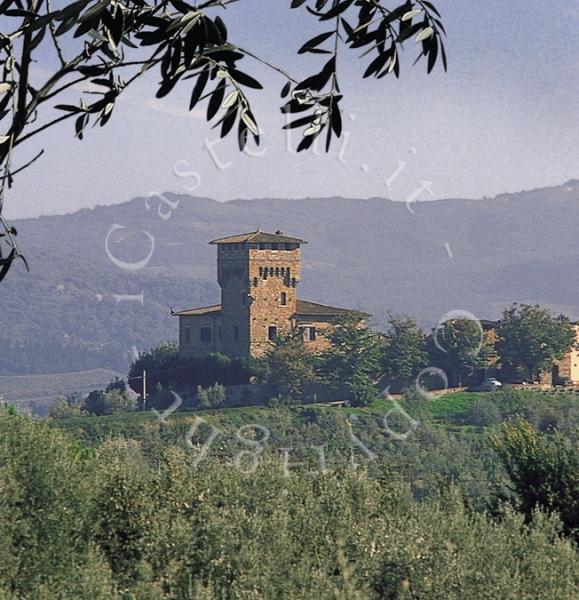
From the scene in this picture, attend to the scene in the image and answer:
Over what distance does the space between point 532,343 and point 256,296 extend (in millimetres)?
23277

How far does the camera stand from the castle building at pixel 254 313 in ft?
361

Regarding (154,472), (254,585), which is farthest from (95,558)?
(154,472)

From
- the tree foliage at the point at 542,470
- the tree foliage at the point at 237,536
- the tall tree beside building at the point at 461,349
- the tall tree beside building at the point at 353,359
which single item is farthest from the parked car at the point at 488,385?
the tree foliage at the point at 237,536

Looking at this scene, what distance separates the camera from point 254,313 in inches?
4348

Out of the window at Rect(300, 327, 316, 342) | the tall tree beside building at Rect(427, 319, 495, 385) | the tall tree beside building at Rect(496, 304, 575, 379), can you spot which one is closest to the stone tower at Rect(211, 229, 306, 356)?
the window at Rect(300, 327, 316, 342)

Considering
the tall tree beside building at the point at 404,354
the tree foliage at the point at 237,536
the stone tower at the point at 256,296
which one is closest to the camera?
the tree foliage at the point at 237,536

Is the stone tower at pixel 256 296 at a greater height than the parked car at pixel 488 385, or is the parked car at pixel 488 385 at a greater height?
the stone tower at pixel 256 296

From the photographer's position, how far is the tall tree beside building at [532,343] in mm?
105188

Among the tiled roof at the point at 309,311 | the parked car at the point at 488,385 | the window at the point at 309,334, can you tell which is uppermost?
the tiled roof at the point at 309,311

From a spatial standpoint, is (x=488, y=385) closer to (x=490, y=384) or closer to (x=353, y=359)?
(x=490, y=384)

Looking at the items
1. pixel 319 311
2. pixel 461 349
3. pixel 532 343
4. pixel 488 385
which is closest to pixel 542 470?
pixel 532 343

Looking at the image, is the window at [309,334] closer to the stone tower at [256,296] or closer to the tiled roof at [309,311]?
the tiled roof at [309,311]

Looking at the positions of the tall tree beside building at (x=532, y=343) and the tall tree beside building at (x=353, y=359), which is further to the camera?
the tall tree beside building at (x=353, y=359)

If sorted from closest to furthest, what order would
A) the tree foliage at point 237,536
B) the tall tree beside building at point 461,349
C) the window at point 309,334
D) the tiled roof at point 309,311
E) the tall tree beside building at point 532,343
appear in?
the tree foliage at point 237,536 < the tall tree beside building at point 532,343 < the tall tree beside building at point 461,349 < the tiled roof at point 309,311 < the window at point 309,334
